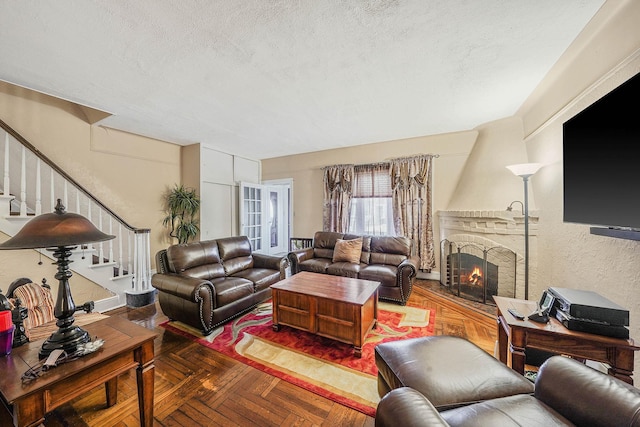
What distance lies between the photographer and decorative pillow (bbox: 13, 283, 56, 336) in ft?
5.21

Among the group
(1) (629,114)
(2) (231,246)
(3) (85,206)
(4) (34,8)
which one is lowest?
(2) (231,246)

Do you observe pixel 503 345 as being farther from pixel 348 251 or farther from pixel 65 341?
pixel 65 341

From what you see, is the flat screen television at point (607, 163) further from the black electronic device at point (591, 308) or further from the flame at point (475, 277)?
the flame at point (475, 277)

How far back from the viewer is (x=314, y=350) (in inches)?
84.4

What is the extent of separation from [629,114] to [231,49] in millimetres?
2569

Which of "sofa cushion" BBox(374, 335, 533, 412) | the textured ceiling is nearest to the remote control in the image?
"sofa cushion" BBox(374, 335, 533, 412)

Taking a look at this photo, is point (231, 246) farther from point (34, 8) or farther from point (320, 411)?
point (34, 8)

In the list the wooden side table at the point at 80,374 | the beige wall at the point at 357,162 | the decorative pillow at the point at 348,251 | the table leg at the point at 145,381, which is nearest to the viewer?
the wooden side table at the point at 80,374

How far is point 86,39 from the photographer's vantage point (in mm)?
1794

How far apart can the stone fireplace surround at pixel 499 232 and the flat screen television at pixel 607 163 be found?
1429 millimetres

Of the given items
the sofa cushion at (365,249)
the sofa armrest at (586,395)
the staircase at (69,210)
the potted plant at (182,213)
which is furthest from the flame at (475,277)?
the potted plant at (182,213)

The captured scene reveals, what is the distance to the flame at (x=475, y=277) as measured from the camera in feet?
11.0

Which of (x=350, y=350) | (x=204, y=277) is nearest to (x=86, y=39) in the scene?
(x=204, y=277)

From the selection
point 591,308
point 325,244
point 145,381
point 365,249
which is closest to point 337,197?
point 325,244
